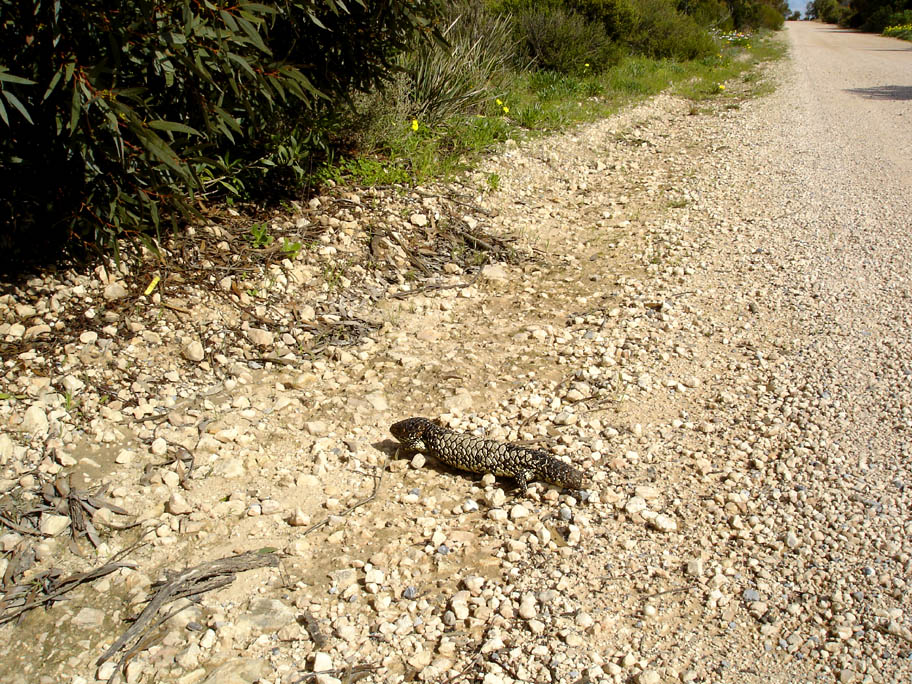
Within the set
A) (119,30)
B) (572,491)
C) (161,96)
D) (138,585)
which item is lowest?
(138,585)

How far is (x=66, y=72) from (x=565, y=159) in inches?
237

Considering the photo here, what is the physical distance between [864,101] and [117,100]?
13.5m

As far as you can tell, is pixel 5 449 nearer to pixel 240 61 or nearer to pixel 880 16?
pixel 240 61

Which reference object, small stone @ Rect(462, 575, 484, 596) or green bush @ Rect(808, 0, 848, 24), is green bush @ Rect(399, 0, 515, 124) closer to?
small stone @ Rect(462, 575, 484, 596)

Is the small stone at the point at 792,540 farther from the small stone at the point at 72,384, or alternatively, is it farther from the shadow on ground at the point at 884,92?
the shadow on ground at the point at 884,92

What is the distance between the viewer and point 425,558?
112 inches

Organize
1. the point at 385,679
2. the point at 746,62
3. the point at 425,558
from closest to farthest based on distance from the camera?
the point at 385,679 < the point at 425,558 < the point at 746,62

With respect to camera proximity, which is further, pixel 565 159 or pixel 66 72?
pixel 565 159

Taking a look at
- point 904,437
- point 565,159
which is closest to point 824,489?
point 904,437

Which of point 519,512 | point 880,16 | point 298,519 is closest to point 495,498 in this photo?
point 519,512

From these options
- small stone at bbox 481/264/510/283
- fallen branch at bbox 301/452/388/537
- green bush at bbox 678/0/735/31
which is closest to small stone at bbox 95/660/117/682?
fallen branch at bbox 301/452/388/537

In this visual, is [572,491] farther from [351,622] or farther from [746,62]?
[746,62]

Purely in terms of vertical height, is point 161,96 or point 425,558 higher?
point 161,96

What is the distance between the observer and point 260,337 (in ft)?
13.9
